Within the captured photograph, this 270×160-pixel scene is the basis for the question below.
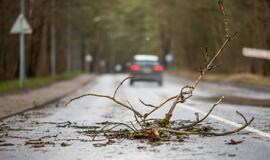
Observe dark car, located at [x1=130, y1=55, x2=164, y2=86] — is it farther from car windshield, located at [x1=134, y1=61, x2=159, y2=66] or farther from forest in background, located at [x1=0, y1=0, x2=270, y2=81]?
forest in background, located at [x1=0, y1=0, x2=270, y2=81]

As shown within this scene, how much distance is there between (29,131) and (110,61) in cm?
12479

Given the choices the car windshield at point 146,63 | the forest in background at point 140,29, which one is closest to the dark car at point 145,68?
the car windshield at point 146,63

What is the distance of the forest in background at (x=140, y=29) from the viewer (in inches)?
1642

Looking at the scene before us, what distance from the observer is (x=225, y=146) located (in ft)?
34.6

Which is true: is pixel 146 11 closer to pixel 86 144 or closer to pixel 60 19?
pixel 60 19

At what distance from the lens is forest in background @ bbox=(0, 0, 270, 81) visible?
137 ft

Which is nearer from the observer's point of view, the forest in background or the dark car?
the forest in background

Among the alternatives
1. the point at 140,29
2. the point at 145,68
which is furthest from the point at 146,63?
the point at 140,29

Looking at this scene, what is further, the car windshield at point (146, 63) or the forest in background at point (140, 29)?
the car windshield at point (146, 63)

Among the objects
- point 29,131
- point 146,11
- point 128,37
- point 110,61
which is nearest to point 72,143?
point 29,131

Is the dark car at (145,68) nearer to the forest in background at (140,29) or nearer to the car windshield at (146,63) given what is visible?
the car windshield at (146,63)

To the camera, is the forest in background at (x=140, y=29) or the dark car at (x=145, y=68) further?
the dark car at (x=145, y=68)

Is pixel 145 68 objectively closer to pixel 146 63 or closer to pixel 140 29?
pixel 146 63

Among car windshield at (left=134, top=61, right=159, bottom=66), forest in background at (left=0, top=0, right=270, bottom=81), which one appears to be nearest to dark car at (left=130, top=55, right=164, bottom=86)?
car windshield at (left=134, top=61, right=159, bottom=66)
